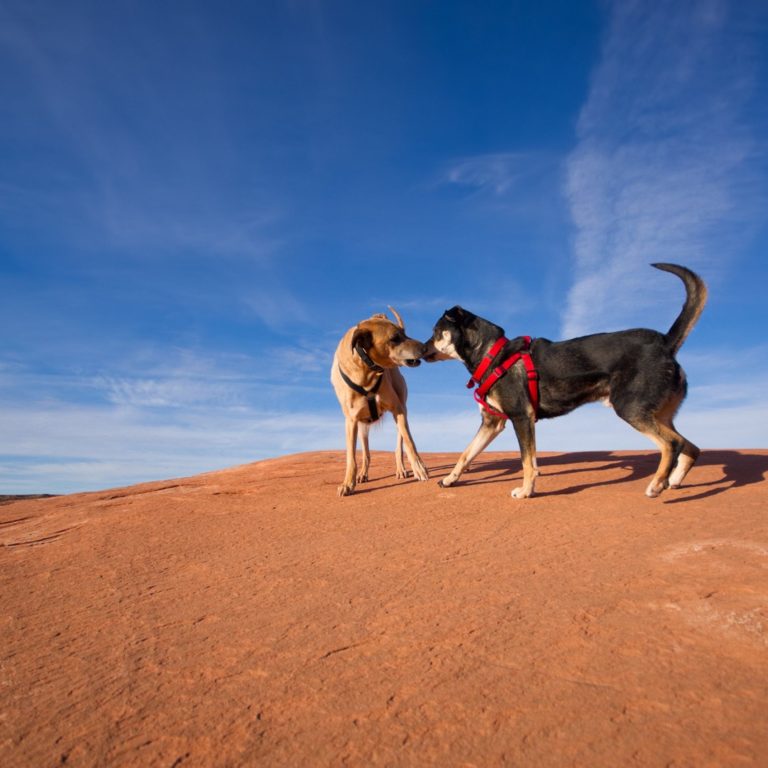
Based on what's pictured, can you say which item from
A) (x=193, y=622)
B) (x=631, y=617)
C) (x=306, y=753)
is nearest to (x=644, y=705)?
(x=631, y=617)

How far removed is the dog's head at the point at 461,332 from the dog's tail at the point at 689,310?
1880mm

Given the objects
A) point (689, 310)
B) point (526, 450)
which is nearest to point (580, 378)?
point (526, 450)

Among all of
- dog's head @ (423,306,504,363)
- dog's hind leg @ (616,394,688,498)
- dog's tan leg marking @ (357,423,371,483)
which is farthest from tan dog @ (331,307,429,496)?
dog's hind leg @ (616,394,688,498)

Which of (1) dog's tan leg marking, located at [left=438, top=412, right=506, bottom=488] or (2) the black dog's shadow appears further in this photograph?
(1) dog's tan leg marking, located at [left=438, top=412, right=506, bottom=488]

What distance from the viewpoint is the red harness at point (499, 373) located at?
6.33 m

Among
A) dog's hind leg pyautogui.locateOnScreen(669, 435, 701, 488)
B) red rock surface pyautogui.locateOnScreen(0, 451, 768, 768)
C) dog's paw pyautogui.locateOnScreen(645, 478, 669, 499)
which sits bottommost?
red rock surface pyautogui.locateOnScreen(0, 451, 768, 768)

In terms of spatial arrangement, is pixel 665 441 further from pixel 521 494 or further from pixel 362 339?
pixel 362 339

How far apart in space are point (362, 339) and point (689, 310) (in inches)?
147

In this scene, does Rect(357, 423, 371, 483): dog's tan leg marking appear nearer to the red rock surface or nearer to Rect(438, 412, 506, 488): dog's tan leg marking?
Rect(438, 412, 506, 488): dog's tan leg marking

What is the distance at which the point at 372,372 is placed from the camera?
7.45 metres

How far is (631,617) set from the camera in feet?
9.23

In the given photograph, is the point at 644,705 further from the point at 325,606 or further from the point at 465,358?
the point at 465,358

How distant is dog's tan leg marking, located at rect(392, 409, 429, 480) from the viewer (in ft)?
24.3

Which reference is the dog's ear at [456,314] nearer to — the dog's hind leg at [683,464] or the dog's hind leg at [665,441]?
the dog's hind leg at [665,441]
